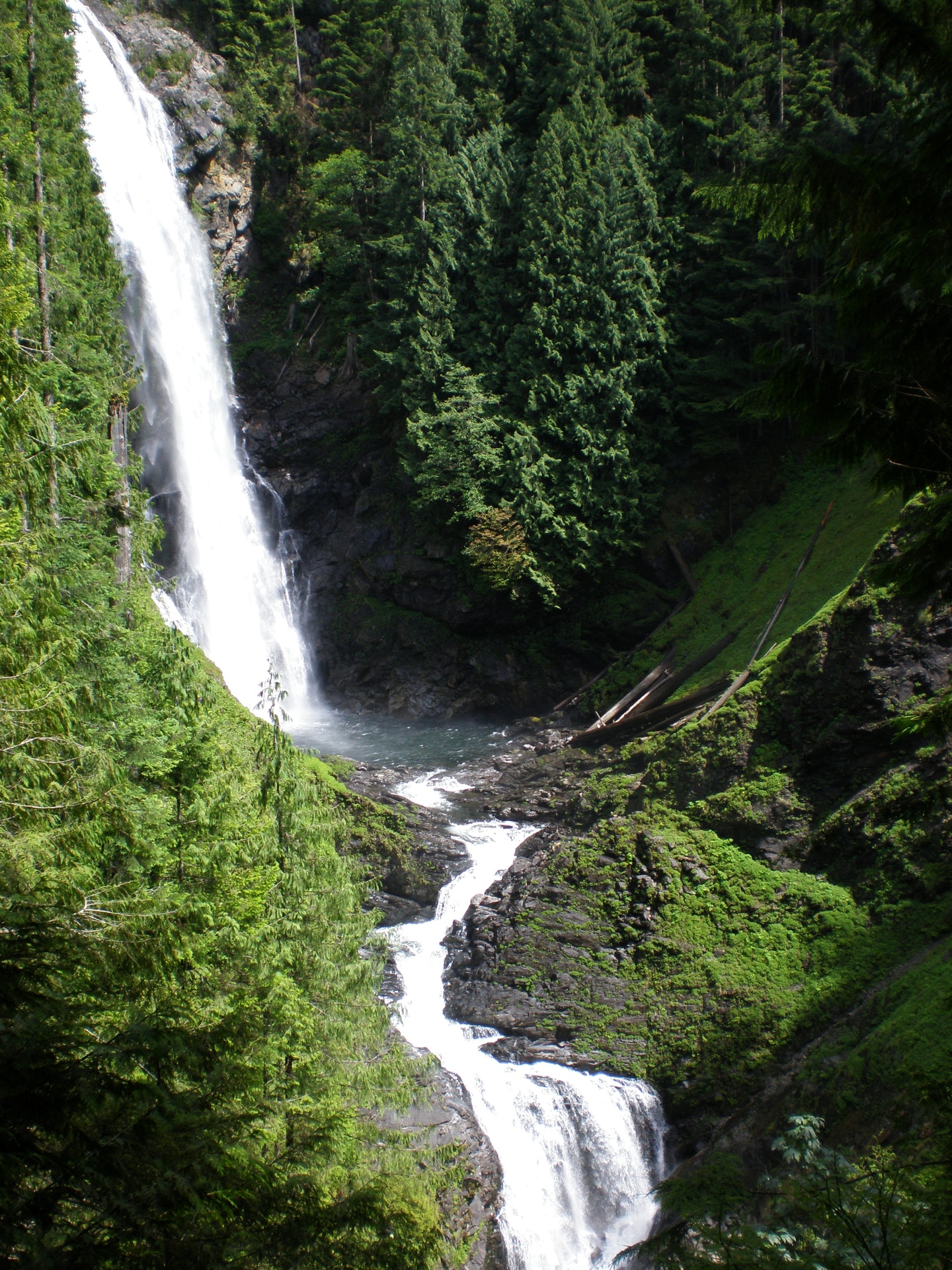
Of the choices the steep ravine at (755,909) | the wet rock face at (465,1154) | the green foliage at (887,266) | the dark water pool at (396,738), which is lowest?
the wet rock face at (465,1154)

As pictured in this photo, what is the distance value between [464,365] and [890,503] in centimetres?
1292

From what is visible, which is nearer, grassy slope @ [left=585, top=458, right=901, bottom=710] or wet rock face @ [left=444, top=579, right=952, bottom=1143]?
wet rock face @ [left=444, top=579, right=952, bottom=1143]

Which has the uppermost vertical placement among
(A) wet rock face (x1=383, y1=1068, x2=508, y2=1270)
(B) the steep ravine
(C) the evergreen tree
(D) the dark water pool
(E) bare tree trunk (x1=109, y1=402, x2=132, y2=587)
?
(C) the evergreen tree

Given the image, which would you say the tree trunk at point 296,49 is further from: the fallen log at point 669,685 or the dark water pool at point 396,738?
the fallen log at point 669,685

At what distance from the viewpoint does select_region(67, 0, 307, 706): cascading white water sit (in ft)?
79.4

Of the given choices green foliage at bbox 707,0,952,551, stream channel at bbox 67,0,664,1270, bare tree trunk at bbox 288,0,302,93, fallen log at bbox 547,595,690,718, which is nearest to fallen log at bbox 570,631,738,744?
fallen log at bbox 547,595,690,718

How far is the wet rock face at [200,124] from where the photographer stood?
2830cm

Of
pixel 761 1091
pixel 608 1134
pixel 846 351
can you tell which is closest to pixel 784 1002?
pixel 761 1091

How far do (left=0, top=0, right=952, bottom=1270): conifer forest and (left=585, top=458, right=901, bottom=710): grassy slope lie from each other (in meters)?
0.17

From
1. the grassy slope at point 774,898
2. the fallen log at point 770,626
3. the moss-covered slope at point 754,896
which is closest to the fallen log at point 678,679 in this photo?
the fallen log at point 770,626

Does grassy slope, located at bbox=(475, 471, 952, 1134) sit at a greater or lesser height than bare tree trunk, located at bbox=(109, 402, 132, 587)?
lesser

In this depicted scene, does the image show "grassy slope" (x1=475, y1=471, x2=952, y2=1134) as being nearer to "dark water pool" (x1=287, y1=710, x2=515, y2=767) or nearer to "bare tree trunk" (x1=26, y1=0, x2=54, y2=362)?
"dark water pool" (x1=287, y1=710, x2=515, y2=767)

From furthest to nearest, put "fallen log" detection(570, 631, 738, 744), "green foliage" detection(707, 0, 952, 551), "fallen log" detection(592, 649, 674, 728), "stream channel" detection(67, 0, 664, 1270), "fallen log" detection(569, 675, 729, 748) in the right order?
"fallen log" detection(592, 649, 674, 728), "fallen log" detection(570, 631, 738, 744), "stream channel" detection(67, 0, 664, 1270), "fallen log" detection(569, 675, 729, 748), "green foliage" detection(707, 0, 952, 551)

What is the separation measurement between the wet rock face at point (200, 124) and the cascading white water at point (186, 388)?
3.36 feet
